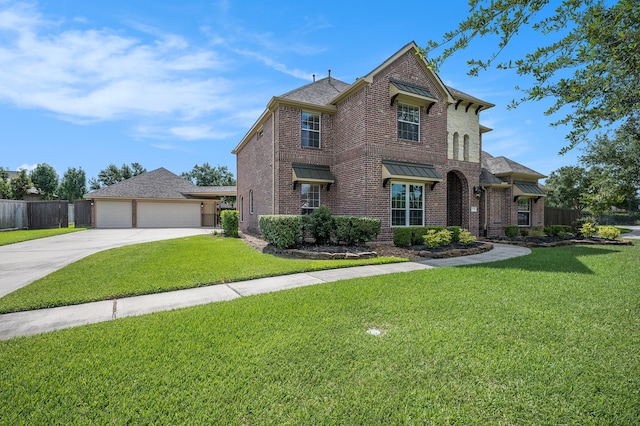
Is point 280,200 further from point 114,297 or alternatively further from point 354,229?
point 114,297

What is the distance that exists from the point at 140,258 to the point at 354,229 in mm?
6833

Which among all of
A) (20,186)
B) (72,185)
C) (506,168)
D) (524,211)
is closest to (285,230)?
(506,168)

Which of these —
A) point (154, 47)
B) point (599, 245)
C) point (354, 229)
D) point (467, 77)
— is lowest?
point (599, 245)

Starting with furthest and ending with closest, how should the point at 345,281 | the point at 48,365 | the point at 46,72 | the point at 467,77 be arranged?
the point at 46,72 < the point at 345,281 < the point at 467,77 < the point at 48,365

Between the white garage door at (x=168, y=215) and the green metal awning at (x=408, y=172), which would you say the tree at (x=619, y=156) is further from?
the white garage door at (x=168, y=215)

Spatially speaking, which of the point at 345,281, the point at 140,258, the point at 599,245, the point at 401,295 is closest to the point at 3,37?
the point at 140,258

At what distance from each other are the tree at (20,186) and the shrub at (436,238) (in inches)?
1900

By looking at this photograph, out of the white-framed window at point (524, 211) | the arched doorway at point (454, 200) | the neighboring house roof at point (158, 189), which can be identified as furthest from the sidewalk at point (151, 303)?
the neighboring house roof at point (158, 189)

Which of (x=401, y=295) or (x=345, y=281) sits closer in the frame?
(x=401, y=295)

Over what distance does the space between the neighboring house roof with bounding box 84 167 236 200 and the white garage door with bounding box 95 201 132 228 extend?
87 cm

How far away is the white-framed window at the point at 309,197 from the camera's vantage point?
1333cm

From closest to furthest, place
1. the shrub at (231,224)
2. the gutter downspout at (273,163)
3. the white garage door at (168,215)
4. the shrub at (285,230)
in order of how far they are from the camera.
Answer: the shrub at (285,230) → the gutter downspout at (273,163) → the shrub at (231,224) → the white garage door at (168,215)

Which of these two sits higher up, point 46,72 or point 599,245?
point 46,72

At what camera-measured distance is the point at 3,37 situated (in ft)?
23.0
